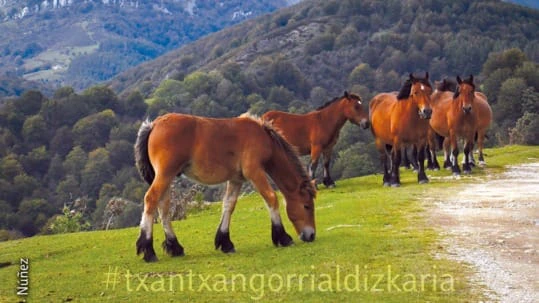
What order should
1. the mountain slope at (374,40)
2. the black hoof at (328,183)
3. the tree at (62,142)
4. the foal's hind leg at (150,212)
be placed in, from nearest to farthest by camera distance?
1. the foal's hind leg at (150,212)
2. the black hoof at (328,183)
3. the tree at (62,142)
4. the mountain slope at (374,40)

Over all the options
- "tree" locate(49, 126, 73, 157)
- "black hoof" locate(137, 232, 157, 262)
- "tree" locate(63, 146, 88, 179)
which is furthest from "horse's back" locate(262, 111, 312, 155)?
"tree" locate(49, 126, 73, 157)

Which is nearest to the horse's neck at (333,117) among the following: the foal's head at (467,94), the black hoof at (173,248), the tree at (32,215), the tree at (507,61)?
the foal's head at (467,94)

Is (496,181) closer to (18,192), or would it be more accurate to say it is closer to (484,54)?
(18,192)

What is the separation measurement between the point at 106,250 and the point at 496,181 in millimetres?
12003

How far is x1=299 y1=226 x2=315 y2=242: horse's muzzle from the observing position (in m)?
11.1

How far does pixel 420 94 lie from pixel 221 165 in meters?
8.92

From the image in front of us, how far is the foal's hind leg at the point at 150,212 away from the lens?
10180mm

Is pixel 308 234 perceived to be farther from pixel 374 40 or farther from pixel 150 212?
pixel 374 40

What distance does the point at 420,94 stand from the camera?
17766mm

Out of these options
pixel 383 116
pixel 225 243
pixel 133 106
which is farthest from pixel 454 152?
pixel 133 106

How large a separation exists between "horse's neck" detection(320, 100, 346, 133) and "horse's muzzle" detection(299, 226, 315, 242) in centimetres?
927

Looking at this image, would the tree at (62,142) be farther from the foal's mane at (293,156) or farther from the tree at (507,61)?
the foal's mane at (293,156)

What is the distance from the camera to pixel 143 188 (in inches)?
2589

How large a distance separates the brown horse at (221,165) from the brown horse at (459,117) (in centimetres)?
1001
